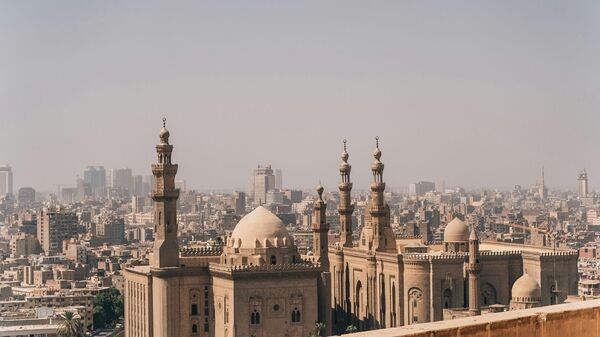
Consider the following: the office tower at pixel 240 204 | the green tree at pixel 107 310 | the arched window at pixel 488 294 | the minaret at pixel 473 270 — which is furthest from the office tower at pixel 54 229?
the minaret at pixel 473 270

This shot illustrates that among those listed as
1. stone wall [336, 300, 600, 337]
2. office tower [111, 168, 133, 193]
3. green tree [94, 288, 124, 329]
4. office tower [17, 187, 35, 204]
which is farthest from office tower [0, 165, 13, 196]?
stone wall [336, 300, 600, 337]

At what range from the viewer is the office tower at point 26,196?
127819 mm

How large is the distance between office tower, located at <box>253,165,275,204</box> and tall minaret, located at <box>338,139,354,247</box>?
119082mm

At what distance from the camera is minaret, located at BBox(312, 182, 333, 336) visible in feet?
94.9

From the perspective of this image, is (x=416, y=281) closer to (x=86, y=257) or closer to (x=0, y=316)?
(x=0, y=316)

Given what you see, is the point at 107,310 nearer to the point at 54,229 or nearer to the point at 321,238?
the point at 321,238

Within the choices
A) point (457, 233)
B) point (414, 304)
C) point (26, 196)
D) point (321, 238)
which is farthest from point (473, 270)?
point (26, 196)

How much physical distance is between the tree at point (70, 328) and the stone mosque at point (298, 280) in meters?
7.74

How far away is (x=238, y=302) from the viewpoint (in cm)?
2672

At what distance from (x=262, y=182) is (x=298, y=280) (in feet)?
432

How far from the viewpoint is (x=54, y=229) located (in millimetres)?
87062

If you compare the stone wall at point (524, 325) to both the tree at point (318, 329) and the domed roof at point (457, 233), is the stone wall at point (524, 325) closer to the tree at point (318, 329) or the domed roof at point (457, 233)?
the tree at point (318, 329)

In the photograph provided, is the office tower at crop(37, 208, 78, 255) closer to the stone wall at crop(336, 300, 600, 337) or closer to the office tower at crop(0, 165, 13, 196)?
the office tower at crop(0, 165, 13, 196)

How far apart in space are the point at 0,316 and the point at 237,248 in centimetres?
1811
